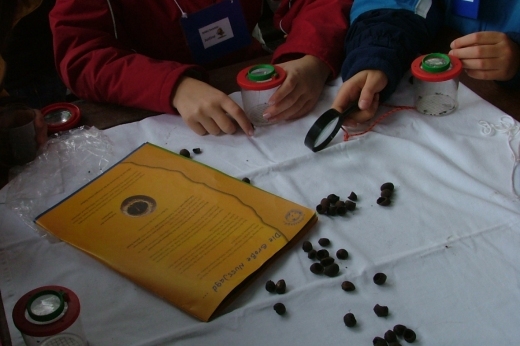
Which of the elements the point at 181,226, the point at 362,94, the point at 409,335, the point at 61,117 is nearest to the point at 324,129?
the point at 362,94

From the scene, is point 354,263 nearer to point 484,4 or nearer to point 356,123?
point 356,123

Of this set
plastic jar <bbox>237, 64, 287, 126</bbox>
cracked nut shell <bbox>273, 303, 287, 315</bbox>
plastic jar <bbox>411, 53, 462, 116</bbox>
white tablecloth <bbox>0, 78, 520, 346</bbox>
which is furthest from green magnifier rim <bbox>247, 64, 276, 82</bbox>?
cracked nut shell <bbox>273, 303, 287, 315</bbox>

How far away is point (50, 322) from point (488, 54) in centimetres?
91

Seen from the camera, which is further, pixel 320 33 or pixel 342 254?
pixel 320 33

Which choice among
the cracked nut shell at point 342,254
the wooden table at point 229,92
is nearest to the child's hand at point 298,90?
the wooden table at point 229,92

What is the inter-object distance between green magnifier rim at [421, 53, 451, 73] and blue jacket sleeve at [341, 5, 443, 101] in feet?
0.27

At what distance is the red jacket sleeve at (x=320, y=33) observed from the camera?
120 centimetres

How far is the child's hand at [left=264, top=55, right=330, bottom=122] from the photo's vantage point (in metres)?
1.07

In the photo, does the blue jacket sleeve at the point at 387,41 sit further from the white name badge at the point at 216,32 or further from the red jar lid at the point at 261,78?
the white name badge at the point at 216,32

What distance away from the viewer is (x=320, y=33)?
1.23 m

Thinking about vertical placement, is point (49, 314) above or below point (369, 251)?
above

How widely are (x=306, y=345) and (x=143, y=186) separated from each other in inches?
16.8

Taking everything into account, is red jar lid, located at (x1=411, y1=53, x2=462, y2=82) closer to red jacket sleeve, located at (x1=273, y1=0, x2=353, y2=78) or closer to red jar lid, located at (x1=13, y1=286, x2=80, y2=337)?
red jacket sleeve, located at (x1=273, y1=0, x2=353, y2=78)

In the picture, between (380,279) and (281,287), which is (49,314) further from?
(380,279)
